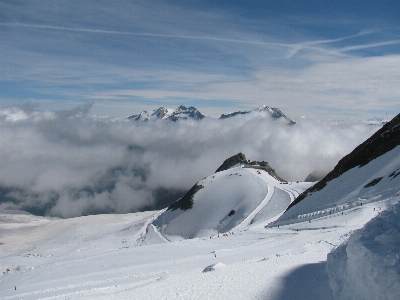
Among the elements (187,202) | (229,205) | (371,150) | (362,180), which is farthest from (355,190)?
(187,202)

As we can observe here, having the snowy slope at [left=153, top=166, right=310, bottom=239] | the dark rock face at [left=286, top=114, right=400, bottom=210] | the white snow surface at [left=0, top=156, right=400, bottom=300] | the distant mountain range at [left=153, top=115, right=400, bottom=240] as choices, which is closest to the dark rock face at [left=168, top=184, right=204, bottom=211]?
the distant mountain range at [left=153, top=115, right=400, bottom=240]

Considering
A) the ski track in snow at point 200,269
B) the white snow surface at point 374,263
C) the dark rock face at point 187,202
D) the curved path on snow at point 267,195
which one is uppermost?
the white snow surface at point 374,263

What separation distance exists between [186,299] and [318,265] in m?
6.37

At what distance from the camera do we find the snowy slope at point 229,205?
176 ft

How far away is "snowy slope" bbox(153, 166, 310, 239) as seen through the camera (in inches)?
2106

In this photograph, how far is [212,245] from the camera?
28.6 m

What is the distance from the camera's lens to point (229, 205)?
201 ft

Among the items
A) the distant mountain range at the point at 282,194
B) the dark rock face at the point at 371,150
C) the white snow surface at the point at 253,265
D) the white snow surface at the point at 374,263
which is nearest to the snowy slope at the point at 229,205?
the distant mountain range at the point at 282,194

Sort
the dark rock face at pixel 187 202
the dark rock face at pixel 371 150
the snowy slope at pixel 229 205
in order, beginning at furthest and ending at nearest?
the dark rock face at pixel 187 202 < the snowy slope at pixel 229 205 < the dark rock face at pixel 371 150

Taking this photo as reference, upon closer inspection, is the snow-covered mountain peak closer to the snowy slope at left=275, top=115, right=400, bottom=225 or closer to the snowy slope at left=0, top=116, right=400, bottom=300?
the snowy slope at left=0, top=116, right=400, bottom=300

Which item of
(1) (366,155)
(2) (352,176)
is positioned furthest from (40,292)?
(1) (366,155)

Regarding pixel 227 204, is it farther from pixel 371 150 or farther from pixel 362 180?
pixel 362 180

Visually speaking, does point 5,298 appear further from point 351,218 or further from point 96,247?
point 96,247

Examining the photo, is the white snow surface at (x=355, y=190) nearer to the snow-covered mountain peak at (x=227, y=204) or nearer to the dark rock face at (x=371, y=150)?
the dark rock face at (x=371, y=150)
